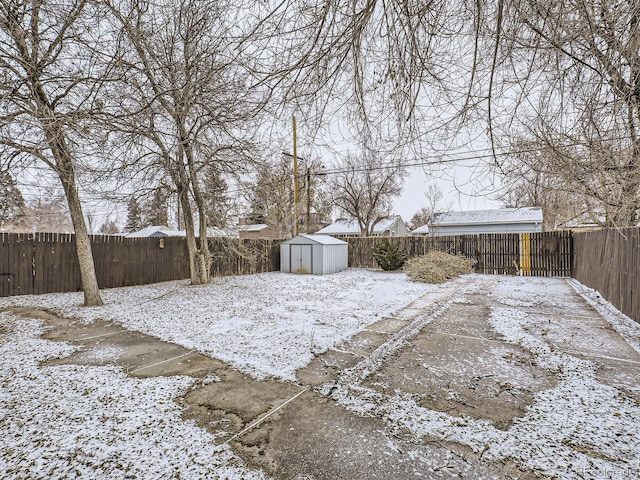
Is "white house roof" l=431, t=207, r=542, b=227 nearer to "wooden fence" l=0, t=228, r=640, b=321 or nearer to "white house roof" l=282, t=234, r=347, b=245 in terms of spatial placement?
"wooden fence" l=0, t=228, r=640, b=321

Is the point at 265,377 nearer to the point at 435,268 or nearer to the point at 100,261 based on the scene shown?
the point at 100,261

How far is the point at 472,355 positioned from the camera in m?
3.40

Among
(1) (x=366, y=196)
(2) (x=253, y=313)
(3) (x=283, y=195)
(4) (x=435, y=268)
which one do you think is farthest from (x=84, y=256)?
(1) (x=366, y=196)

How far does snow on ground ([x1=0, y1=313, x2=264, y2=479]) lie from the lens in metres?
1.67

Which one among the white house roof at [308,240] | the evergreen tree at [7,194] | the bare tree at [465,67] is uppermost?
the bare tree at [465,67]

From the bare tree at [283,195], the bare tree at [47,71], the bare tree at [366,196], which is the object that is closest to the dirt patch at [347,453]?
the bare tree at [47,71]

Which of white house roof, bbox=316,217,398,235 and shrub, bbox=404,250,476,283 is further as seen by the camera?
white house roof, bbox=316,217,398,235

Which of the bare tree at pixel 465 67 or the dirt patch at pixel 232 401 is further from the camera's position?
the bare tree at pixel 465 67

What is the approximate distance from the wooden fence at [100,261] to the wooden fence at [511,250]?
25.2 feet

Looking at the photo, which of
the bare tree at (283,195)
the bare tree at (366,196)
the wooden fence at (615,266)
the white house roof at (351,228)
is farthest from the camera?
the white house roof at (351,228)

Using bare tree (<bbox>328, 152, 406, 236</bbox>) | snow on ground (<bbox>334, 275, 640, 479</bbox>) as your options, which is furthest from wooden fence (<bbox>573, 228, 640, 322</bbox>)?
bare tree (<bbox>328, 152, 406, 236</bbox>)

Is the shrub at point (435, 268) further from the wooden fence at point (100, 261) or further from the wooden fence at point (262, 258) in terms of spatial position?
the wooden fence at point (100, 261)

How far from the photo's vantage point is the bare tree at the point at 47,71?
3080 millimetres

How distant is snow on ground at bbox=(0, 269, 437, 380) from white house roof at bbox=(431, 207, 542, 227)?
1321 centimetres
